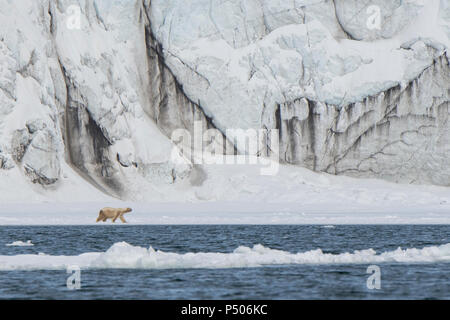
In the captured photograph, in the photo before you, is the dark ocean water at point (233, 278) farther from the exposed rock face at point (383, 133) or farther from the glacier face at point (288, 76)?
the exposed rock face at point (383, 133)

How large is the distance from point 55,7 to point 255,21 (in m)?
17.6

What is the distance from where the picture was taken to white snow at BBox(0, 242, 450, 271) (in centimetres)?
2239

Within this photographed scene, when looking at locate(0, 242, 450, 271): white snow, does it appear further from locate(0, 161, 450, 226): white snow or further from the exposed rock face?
the exposed rock face

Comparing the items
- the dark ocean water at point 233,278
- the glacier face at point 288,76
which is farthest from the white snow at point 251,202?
the dark ocean water at point 233,278

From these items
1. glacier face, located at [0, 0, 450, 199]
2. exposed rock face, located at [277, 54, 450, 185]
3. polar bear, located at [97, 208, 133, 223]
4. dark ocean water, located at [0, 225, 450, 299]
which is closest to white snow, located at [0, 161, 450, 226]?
polar bear, located at [97, 208, 133, 223]

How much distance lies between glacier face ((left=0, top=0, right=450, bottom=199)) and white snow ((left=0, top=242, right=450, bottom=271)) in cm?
3982

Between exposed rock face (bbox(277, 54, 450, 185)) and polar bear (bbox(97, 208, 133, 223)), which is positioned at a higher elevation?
exposed rock face (bbox(277, 54, 450, 185))

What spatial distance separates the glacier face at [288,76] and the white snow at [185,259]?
131ft

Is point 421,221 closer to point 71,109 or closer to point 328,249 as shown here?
point 328,249

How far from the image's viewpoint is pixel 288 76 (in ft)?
225

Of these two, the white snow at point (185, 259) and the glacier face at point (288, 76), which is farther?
the glacier face at point (288, 76)

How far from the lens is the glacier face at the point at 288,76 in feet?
217

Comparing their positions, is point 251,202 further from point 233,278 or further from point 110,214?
point 233,278

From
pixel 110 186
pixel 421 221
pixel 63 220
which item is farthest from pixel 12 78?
pixel 421 221
